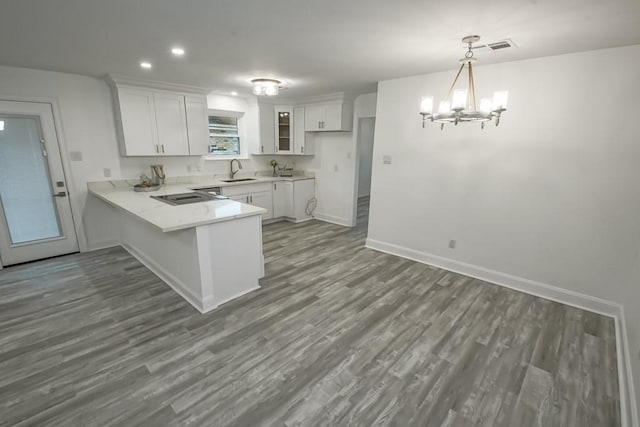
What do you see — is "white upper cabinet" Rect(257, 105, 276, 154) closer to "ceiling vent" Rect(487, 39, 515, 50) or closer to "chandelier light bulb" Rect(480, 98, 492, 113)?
"ceiling vent" Rect(487, 39, 515, 50)

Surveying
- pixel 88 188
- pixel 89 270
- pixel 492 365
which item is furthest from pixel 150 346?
pixel 88 188

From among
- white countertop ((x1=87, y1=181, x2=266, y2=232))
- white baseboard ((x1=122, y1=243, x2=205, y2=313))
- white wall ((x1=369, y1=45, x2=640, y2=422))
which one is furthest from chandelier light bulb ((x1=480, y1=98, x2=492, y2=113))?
white baseboard ((x1=122, y1=243, x2=205, y2=313))

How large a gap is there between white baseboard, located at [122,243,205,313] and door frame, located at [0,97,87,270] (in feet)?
2.33

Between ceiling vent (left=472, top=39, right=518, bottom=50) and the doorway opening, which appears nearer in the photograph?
ceiling vent (left=472, top=39, right=518, bottom=50)

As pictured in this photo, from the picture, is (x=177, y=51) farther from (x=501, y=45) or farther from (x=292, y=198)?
(x=292, y=198)

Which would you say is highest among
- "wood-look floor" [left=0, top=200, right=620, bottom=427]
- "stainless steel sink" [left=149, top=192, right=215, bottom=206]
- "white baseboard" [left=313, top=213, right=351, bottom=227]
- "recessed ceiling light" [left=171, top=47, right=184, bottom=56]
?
"recessed ceiling light" [left=171, top=47, right=184, bottom=56]

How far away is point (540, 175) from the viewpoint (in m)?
2.86

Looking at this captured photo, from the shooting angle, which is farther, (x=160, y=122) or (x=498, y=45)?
(x=160, y=122)

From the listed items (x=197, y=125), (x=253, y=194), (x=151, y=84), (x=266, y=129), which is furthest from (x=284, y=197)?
(x=151, y=84)

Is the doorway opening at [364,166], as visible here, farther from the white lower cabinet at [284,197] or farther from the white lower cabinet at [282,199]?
the white lower cabinet at [282,199]

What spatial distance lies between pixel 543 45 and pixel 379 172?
214 cm

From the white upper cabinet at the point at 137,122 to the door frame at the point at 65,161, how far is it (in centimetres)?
63

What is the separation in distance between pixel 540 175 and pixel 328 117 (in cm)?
340

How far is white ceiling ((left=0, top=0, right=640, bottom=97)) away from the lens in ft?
5.84
